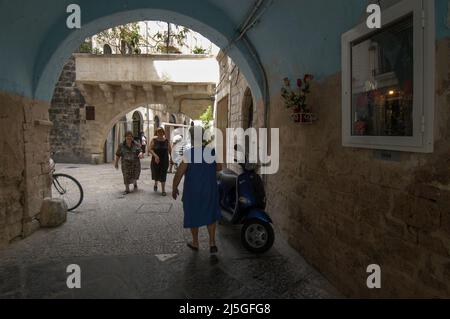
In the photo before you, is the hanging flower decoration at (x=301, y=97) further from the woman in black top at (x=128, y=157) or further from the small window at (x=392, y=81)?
the woman in black top at (x=128, y=157)

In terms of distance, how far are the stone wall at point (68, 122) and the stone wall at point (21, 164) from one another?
37.0 ft

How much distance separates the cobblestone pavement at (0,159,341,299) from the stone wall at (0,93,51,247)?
0.26 m

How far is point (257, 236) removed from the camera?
3814mm

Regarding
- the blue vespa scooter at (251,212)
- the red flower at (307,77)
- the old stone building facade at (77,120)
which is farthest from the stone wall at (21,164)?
the old stone building facade at (77,120)

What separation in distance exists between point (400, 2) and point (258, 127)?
3.48m

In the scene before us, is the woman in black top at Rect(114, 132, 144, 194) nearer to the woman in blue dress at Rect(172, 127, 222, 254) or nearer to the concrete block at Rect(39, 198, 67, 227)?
the concrete block at Rect(39, 198, 67, 227)

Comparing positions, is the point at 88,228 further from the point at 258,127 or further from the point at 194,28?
the point at 194,28

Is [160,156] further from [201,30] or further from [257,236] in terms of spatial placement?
[257,236]

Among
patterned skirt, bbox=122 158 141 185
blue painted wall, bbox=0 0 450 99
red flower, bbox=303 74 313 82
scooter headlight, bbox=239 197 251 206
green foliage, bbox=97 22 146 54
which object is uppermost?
green foliage, bbox=97 22 146 54

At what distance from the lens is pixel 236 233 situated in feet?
15.2

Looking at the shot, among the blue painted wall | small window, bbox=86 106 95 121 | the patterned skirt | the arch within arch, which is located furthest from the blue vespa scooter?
small window, bbox=86 106 95 121

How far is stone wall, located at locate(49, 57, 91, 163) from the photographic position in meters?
15.5

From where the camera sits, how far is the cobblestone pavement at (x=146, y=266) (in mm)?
2797
